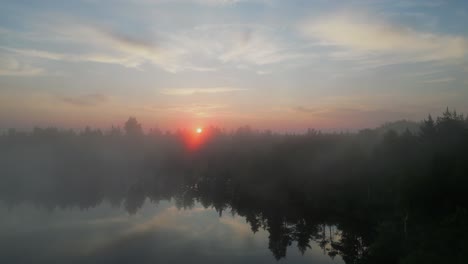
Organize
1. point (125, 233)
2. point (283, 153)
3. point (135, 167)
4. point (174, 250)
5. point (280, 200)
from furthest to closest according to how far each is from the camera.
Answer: point (135, 167) → point (283, 153) → point (280, 200) → point (125, 233) → point (174, 250)

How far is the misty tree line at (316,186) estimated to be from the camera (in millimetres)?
46688

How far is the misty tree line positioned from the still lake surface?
3.74 m

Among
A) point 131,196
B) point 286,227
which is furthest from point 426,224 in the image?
point 131,196

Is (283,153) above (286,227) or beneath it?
above

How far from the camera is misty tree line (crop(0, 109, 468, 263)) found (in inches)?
1838

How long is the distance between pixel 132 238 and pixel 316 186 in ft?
211

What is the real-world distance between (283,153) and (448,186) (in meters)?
94.5

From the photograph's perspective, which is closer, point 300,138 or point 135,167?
point 300,138

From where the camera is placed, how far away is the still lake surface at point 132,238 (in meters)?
53.9

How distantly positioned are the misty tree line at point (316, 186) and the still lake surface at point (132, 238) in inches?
147

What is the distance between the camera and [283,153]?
141 m

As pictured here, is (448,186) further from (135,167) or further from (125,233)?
(135,167)

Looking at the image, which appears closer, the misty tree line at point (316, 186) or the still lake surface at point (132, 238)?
the misty tree line at point (316, 186)

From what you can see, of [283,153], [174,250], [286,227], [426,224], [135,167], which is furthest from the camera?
[135,167]
